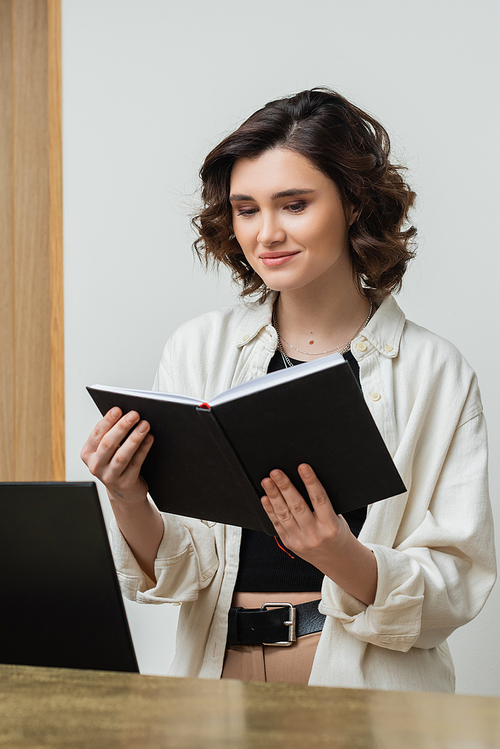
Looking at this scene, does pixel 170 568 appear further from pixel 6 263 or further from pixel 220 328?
pixel 6 263

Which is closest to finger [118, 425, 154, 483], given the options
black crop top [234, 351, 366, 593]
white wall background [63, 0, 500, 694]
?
black crop top [234, 351, 366, 593]

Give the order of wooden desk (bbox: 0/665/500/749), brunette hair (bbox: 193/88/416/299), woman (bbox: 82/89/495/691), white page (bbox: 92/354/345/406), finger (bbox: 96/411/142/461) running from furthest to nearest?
brunette hair (bbox: 193/88/416/299) → woman (bbox: 82/89/495/691) → finger (bbox: 96/411/142/461) → white page (bbox: 92/354/345/406) → wooden desk (bbox: 0/665/500/749)

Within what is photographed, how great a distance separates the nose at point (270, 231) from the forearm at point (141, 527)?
0.44m

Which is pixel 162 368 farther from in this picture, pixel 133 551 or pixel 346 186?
pixel 346 186

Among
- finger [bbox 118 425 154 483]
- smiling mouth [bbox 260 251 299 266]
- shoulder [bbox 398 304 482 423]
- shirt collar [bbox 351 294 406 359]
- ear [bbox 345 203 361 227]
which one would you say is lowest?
finger [bbox 118 425 154 483]

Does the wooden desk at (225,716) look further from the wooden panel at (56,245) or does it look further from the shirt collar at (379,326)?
the wooden panel at (56,245)

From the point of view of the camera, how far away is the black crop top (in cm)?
108

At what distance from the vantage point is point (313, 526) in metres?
0.87

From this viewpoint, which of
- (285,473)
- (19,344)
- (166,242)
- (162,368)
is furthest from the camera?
(19,344)

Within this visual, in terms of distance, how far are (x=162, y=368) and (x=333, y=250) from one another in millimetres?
382

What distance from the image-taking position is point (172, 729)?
0.36ft

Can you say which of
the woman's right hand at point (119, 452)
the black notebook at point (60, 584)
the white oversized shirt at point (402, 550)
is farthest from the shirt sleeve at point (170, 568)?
the black notebook at point (60, 584)

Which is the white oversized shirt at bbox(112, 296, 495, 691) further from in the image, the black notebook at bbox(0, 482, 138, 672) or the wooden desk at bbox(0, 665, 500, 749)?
the wooden desk at bbox(0, 665, 500, 749)

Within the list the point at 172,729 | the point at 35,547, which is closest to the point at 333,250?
the point at 35,547
